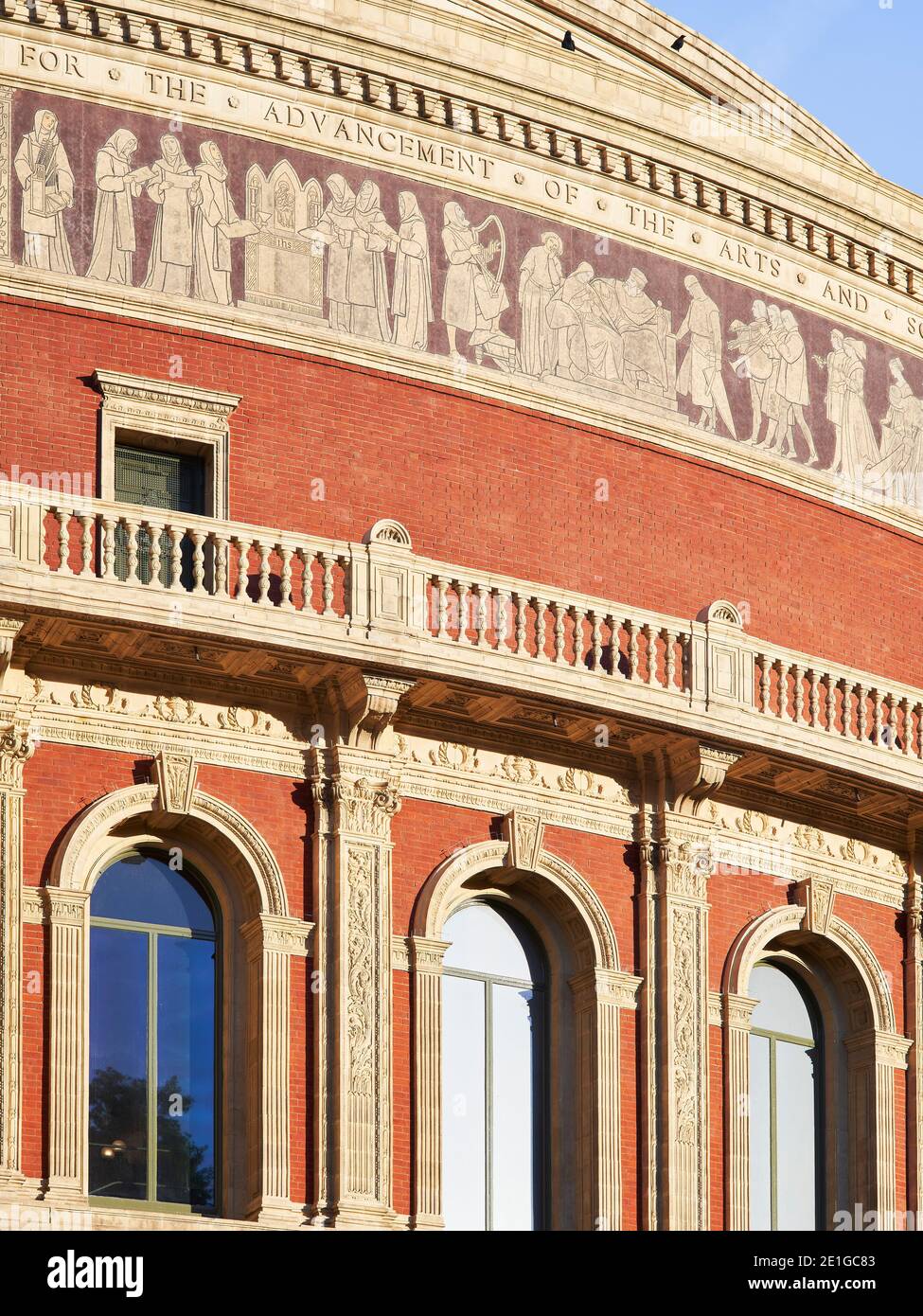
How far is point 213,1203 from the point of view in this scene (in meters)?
28.1

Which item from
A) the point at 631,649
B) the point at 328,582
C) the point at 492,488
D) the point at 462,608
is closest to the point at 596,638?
the point at 631,649

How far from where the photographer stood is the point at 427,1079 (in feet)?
94.4

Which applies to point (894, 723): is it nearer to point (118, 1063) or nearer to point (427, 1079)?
point (427, 1079)

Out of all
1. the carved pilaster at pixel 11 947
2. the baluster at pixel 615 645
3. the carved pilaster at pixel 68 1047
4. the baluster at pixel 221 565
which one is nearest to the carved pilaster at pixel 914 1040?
the baluster at pixel 615 645

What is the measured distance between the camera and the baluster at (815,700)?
3133cm

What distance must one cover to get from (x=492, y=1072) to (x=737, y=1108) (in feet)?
7.63

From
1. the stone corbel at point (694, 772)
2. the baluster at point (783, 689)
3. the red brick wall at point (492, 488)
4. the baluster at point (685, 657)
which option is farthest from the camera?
the baluster at point (783, 689)

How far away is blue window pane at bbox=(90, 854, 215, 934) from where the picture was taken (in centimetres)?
2850

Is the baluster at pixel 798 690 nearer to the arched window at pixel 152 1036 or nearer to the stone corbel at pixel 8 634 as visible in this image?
the arched window at pixel 152 1036

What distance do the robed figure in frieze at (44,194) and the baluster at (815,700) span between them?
7732 millimetres

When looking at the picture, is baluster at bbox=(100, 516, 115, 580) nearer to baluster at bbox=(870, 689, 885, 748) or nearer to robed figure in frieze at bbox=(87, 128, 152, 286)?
robed figure in frieze at bbox=(87, 128, 152, 286)

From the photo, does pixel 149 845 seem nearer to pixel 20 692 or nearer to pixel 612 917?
pixel 20 692

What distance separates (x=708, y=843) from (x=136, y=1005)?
5690 mm

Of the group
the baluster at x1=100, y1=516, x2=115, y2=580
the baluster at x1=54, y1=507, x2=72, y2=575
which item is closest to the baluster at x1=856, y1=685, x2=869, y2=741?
the baluster at x1=100, y1=516, x2=115, y2=580
